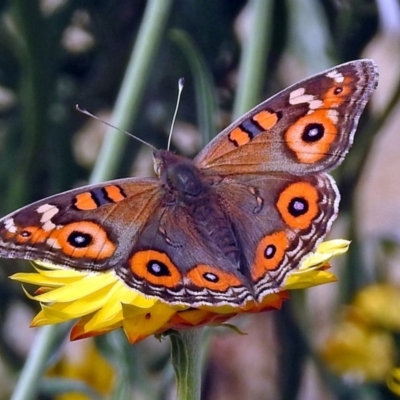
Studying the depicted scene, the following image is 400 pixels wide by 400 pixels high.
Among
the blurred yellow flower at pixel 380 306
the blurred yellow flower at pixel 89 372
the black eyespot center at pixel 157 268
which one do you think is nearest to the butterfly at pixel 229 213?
the black eyespot center at pixel 157 268

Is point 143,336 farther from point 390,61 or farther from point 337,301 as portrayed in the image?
point 390,61

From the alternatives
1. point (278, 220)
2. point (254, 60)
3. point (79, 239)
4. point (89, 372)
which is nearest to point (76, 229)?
point (79, 239)

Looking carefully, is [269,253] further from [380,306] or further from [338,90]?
[380,306]

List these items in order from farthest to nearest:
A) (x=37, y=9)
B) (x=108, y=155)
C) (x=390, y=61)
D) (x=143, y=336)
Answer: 1. (x=390, y=61)
2. (x=37, y=9)
3. (x=108, y=155)
4. (x=143, y=336)

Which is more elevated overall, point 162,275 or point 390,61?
point 162,275

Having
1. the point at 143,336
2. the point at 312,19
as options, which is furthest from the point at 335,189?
the point at 312,19

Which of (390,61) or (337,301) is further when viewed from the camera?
(390,61)

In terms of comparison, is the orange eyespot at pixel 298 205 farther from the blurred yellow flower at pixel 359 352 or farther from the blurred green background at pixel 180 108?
the blurred yellow flower at pixel 359 352

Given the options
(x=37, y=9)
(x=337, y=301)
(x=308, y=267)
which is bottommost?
(x=337, y=301)

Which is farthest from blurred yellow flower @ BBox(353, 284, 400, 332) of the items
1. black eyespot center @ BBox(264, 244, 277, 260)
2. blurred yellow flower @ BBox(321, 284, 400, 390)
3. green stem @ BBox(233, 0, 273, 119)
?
black eyespot center @ BBox(264, 244, 277, 260)
